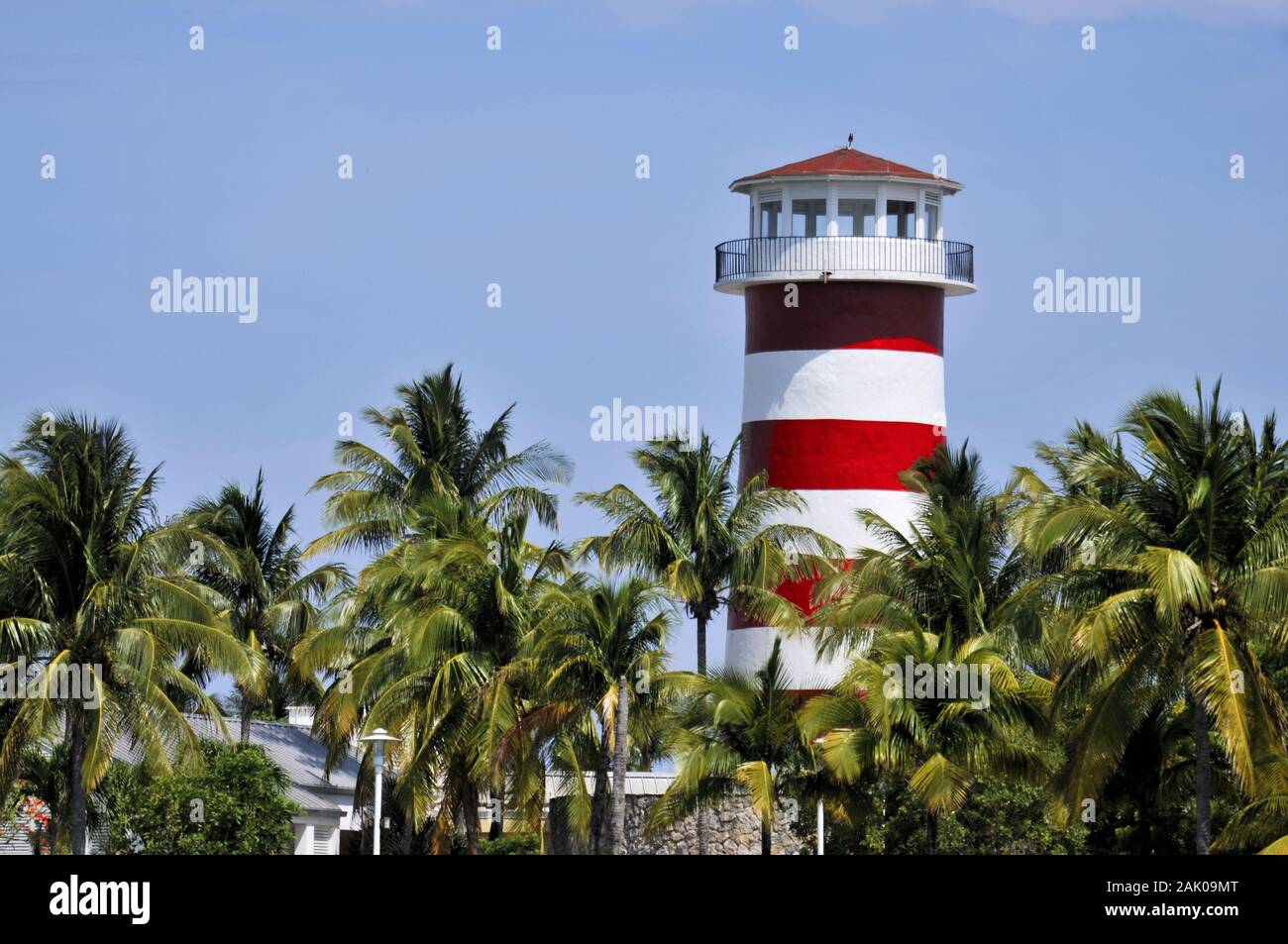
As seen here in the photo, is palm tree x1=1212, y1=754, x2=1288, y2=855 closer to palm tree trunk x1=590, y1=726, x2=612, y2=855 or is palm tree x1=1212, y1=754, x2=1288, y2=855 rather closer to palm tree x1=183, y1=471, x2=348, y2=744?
palm tree trunk x1=590, y1=726, x2=612, y2=855

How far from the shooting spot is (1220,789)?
135 ft

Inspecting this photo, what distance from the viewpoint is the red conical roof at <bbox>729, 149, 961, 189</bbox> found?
184 feet

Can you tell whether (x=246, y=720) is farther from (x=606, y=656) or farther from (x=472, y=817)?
(x=606, y=656)

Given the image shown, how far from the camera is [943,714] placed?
41031mm

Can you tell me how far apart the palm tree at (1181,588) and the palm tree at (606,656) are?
9.35m

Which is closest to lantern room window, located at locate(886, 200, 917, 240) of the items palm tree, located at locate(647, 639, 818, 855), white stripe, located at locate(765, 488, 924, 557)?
white stripe, located at locate(765, 488, 924, 557)

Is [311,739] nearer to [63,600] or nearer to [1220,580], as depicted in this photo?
[63,600]

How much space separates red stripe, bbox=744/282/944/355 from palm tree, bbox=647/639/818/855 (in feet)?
40.4

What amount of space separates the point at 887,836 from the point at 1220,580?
1214 centimetres

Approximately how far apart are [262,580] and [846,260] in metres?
17.8

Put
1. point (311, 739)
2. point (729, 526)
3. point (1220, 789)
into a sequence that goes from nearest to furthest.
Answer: point (1220, 789), point (729, 526), point (311, 739)

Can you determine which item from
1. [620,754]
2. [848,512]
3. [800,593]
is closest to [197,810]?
[620,754]

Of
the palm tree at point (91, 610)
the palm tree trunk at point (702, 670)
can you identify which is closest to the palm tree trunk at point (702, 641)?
the palm tree trunk at point (702, 670)
